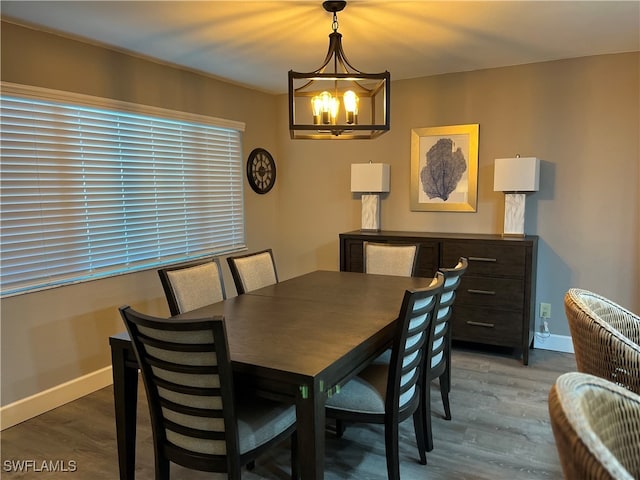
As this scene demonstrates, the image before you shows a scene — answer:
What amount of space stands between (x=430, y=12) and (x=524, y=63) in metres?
1.62

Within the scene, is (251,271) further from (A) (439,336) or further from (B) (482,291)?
(B) (482,291)

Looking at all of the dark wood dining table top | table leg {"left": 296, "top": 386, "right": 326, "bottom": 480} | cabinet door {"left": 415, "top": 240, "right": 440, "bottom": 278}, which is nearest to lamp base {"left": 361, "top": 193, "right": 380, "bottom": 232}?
cabinet door {"left": 415, "top": 240, "right": 440, "bottom": 278}

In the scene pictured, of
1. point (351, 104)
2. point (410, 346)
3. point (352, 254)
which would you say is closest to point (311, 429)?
point (410, 346)

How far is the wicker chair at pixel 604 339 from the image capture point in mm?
1628

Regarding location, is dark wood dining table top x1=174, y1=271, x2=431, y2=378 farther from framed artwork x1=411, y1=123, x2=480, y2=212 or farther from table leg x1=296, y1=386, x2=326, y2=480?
framed artwork x1=411, y1=123, x2=480, y2=212

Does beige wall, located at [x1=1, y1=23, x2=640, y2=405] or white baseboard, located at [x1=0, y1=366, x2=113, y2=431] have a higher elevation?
beige wall, located at [x1=1, y1=23, x2=640, y2=405]

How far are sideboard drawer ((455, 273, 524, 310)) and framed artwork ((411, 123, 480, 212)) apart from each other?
745 millimetres

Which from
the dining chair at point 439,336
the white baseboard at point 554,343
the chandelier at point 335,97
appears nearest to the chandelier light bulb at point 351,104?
the chandelier at point 335,97

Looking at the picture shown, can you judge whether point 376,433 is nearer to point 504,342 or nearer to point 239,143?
point 504,342

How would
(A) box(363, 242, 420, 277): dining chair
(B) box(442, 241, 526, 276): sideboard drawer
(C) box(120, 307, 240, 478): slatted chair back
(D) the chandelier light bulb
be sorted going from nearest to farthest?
(C) box(120, 307, 240, 478): slatted chair back < (D) the chandelier light bulb < (A) box(363, 242, 420, 277): dining chair < (B) box(442, 241, 526, 276): sideboard drawer

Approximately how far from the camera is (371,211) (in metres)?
4.50

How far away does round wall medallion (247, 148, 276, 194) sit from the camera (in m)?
4.77

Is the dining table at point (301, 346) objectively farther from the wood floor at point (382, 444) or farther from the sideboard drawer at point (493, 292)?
the sideboard drawer at point (493, 292)

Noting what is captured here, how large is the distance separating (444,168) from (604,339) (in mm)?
2794
